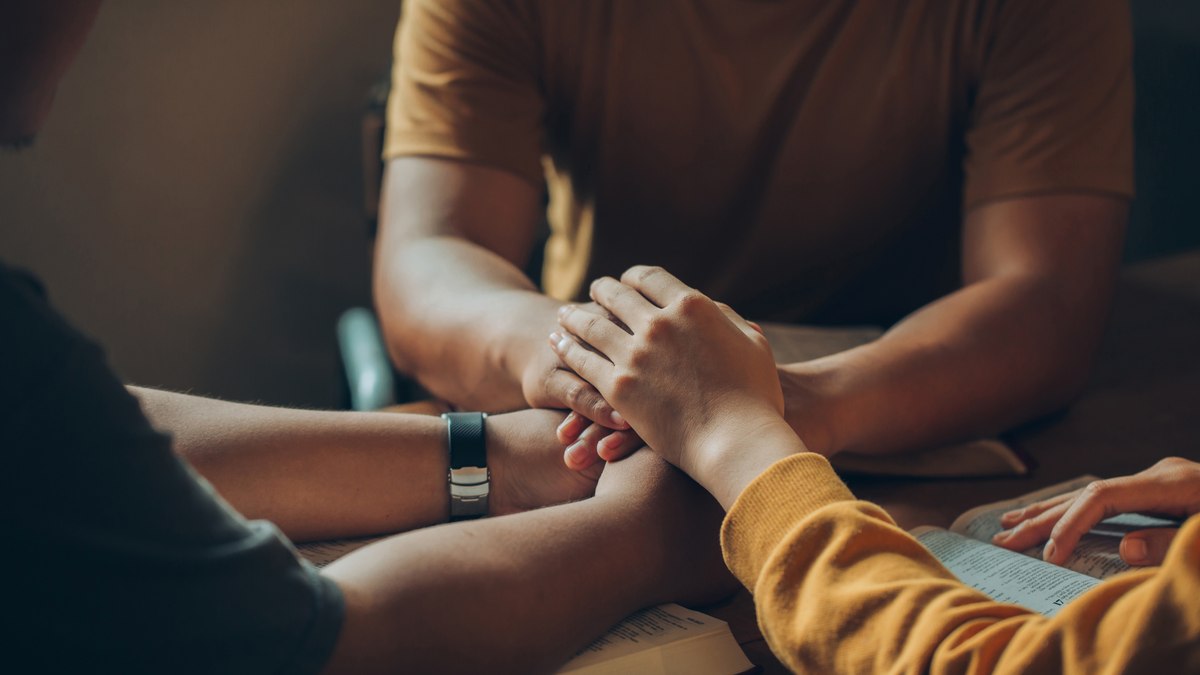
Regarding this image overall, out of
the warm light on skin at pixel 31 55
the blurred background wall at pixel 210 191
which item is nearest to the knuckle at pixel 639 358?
the warm light on skin at pixel 31 55

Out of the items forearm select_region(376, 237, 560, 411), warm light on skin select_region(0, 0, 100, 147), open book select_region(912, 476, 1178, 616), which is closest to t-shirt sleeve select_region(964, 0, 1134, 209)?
open book select_region(912, 476, 1178, 616)

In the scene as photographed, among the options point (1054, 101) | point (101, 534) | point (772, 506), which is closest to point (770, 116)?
point (1054, 101)

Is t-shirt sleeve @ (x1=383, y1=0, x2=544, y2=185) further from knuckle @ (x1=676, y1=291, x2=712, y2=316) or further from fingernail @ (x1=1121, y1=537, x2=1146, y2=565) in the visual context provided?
fingernail @ (x1=1121, y1=537, x2=1146, y2=565)

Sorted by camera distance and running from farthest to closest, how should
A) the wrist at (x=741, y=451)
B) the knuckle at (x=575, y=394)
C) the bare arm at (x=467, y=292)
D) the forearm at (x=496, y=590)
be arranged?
the bare arm at (x=467, y=292) → the knuckle at (x=575, y=394) → the wrist at (x=741, y=451) → the forearm at (x=496, y=590)

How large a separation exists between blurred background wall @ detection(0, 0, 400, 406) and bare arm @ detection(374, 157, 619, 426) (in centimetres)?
52

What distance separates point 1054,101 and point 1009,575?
69 cm

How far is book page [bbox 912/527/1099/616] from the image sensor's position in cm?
74

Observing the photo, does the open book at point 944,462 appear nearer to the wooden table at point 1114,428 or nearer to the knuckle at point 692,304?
the wooden table at point 1114,428

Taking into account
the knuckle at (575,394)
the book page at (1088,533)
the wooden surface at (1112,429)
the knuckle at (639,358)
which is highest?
the knuckle at (639,358)

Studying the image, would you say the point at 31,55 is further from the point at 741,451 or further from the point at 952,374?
the point at 952,374

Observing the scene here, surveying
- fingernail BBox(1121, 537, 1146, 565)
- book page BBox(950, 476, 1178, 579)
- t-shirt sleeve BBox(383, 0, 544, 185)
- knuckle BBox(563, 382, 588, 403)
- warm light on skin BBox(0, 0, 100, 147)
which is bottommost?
book page BBox(950, 476, 1178, 579)

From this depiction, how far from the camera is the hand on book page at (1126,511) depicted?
2.62ft

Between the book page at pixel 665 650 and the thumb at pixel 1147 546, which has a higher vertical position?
the thumb at pixel 1147 546

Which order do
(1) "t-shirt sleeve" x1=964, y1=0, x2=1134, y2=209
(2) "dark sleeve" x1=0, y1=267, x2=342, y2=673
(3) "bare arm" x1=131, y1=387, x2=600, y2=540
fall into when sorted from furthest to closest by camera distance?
(1) "t-shirt sleeve" x1=964, y1=0, x2=1134, y2=209 < (3) "bare arm" x1=131, y1=387, x2=600, y2=540 < (2) "dark sleeve" x1=0, y1=267, x2=342, y2=673
